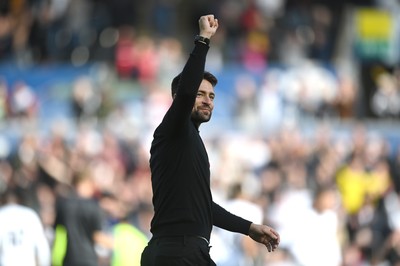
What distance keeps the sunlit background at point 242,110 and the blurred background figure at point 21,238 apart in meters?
2.23

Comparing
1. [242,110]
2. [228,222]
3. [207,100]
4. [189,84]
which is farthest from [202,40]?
[242,110]

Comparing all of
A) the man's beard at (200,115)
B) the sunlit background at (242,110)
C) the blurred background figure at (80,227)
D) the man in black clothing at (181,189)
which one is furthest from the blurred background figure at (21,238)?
the man's beard at (200,115)

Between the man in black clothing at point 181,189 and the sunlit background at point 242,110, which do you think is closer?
the man in black clothing at point 181,189

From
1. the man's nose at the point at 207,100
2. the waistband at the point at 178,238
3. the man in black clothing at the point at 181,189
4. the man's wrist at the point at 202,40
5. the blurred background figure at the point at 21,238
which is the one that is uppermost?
the blurred background figure at the point at 21,238

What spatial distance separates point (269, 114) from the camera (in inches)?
854

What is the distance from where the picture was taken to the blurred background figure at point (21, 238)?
1058 centimetres

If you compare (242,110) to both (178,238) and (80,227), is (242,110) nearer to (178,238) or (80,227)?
(80,227)

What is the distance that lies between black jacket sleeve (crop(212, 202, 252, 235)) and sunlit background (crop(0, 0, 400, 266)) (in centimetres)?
528

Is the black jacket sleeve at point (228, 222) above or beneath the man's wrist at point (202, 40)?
beneath

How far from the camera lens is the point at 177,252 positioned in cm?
691

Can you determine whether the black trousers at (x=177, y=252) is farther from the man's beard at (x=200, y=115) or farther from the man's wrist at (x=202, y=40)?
the man's wrist at (x=202, y=40)

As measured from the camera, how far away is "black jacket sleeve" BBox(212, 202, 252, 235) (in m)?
7.50

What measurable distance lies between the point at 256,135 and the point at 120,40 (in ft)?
13.7

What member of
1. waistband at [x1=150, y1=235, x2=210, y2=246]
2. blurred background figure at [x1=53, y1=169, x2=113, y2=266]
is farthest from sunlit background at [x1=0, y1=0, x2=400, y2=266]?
waistband at [x1=150, y1=235, x2=210, y2=246]
